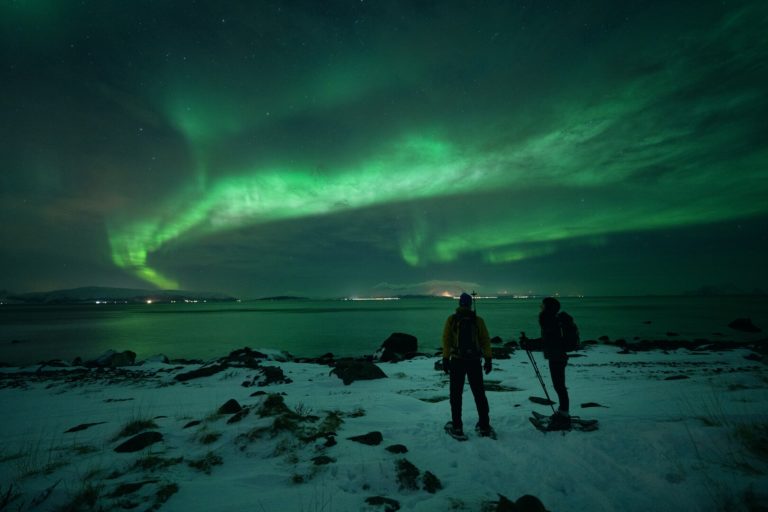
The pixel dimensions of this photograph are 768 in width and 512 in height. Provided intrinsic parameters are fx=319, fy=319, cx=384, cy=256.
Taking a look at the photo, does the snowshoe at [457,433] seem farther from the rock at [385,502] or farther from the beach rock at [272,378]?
the beach rock at [272,378]

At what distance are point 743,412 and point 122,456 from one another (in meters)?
13.0

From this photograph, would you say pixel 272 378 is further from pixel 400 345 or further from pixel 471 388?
pixel 400 345

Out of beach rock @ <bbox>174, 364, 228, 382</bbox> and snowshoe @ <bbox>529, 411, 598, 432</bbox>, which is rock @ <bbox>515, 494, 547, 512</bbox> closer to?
snowshoe @ <bbox>529, 411, 598, 432</bbox>

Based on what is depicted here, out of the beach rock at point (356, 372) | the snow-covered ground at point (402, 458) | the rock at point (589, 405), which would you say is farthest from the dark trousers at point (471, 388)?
the beach rock at point (356, 372)

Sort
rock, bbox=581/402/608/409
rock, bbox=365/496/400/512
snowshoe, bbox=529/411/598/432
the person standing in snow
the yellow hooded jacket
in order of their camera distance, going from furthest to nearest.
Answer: rock, bbox=581/402/608/409, the yellow hooded jacket, the person standing in snow, snowshoe, bbox=529/411/598/432, rock, bbox=365/496/400/512

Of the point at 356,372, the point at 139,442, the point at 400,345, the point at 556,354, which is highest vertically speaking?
the point at 556,354

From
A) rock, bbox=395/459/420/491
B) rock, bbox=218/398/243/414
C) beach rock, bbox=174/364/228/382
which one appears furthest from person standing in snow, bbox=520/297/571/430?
beach rock, bbox=174/364/228/382

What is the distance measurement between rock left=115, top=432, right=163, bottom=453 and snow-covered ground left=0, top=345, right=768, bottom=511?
160 millimetres

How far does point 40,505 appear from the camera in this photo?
4273mm

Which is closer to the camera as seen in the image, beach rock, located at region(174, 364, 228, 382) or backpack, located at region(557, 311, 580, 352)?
backpack, located at region(557, 311, 580, 352)

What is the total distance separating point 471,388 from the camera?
718cm

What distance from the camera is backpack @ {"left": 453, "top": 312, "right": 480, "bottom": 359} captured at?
7062mm

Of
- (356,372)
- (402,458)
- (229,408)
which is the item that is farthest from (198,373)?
A: (402,458)

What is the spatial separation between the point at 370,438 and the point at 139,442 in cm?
473
